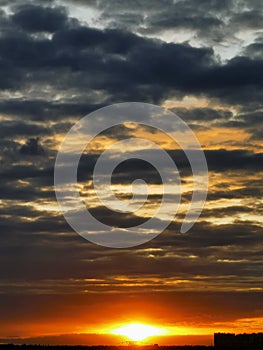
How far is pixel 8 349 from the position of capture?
16512 cm

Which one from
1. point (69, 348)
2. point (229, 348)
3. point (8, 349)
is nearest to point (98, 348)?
point (69, 348)

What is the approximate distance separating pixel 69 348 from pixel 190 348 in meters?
31.7

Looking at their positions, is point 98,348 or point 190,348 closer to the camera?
point 190,348

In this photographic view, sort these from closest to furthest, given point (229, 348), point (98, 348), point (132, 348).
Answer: point (229, 348) < point (132, 348) < point (98, 348)

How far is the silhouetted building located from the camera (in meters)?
116

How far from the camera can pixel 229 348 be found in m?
116

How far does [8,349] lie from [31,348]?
16.9 feet

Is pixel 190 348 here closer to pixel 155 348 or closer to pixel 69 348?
pixel 155 348

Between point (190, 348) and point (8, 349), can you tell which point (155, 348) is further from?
point (8, 349)

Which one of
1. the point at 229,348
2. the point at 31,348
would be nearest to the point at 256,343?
the point at 229,348

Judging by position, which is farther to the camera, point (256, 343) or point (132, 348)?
point (132, 348)

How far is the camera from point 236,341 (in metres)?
117

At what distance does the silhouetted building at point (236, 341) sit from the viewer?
382ft

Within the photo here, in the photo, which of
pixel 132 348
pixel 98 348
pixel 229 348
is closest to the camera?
pixel 229 348
